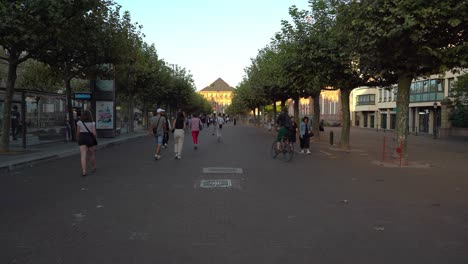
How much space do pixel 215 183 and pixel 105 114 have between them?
20.3 m

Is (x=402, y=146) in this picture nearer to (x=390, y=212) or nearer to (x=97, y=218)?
(x=390, y=212)

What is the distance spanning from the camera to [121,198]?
8.74 metres

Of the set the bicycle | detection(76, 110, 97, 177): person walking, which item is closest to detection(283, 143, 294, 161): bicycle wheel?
the bicycle

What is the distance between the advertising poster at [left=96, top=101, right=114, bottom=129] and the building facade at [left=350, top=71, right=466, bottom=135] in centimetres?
1936

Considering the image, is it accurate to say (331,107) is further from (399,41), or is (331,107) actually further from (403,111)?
(399,41)

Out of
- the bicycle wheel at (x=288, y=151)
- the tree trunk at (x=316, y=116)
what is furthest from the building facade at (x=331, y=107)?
the bicycle wheel at (x=288, y=151)

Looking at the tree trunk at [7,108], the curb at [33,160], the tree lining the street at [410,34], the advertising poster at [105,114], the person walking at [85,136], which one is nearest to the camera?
the person walking at [85,136]

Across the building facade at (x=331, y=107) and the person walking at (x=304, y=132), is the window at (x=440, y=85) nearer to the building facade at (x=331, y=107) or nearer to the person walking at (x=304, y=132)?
the building facade at (x=331, y=107)

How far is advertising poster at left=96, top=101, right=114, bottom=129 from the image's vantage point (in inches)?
1150

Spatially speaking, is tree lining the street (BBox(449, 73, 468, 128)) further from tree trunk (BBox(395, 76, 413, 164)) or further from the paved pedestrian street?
the paved pedestrian street

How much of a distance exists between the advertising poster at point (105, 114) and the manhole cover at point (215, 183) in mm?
19646

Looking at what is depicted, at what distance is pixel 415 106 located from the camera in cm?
5306

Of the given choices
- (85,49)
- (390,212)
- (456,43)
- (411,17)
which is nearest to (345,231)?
(390,212)

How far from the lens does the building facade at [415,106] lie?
46.2 m
